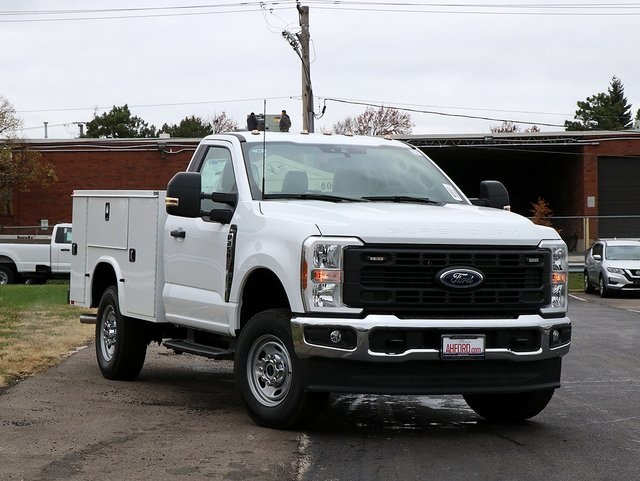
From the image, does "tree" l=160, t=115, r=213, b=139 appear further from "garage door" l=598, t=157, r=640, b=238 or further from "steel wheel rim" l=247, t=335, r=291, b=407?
"steel wheel rim" l=247, t=335, r=291, b=407

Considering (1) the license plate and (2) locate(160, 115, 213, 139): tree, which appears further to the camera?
(2) locate(160, 115, 213, 139): tree

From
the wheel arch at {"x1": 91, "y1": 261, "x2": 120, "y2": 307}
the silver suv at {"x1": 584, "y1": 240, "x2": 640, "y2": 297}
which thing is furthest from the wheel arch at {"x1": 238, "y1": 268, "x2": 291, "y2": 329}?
the silver suv at {"x1": 584, "y1": 240, "x2": 640, "y2": 297}

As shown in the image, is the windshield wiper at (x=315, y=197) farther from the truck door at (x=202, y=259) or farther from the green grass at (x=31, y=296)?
the green grass at (x=31, y=296)

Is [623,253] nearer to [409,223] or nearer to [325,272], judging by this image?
[409,223]

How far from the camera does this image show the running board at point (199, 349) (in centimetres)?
979

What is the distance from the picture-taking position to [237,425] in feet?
29.6

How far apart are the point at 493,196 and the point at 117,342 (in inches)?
158

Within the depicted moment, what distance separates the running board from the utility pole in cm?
2538

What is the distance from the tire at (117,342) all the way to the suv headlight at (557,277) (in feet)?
14.9

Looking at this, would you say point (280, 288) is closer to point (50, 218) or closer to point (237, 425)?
point (237, 425)

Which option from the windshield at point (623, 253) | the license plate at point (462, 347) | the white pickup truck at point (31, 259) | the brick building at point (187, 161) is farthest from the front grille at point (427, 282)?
the brick building at point (187, 161)

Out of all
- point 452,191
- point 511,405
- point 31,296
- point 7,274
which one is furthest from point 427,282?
point 7,274

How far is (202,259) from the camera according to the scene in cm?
993

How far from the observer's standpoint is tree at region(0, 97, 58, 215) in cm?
5166
